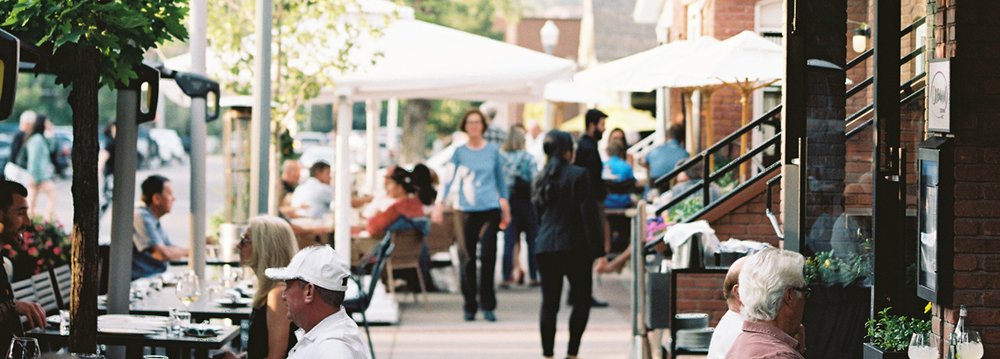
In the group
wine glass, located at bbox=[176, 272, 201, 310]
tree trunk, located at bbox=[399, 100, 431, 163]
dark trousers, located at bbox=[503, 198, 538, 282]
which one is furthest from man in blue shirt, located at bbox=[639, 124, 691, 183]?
tree trunk, located at bbox=[399, 100, 431, 163]

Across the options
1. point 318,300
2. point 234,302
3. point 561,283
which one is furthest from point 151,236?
point 318,300

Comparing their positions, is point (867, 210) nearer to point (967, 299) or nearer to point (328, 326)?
point (967, 299)

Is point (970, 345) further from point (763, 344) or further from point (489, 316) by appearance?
point (489, 316)

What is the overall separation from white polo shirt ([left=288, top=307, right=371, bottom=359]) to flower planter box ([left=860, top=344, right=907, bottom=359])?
8.24 ft

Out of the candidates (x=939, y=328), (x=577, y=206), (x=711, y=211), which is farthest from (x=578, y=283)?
(x=939, y=328)

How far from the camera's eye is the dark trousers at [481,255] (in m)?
13.8

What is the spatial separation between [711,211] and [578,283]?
144 centimetres

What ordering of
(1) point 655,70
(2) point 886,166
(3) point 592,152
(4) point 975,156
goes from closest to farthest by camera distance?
1. (4) point 975,156
2. (2) point 886,166
3. (1) point 655,70
4. (3) point 592,152

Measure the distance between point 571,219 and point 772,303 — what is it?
19.5ft

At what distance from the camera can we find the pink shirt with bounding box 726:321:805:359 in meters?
4.95

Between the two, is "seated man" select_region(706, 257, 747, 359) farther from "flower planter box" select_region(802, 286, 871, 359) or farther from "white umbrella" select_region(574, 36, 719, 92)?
"white umbrella" select_region(574, 36, 719, 92)

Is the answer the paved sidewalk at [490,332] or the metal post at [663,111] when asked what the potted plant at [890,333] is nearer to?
the paved sidewalk at [490,332]

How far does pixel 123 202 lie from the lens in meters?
8.01

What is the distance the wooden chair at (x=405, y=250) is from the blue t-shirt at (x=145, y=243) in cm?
312
